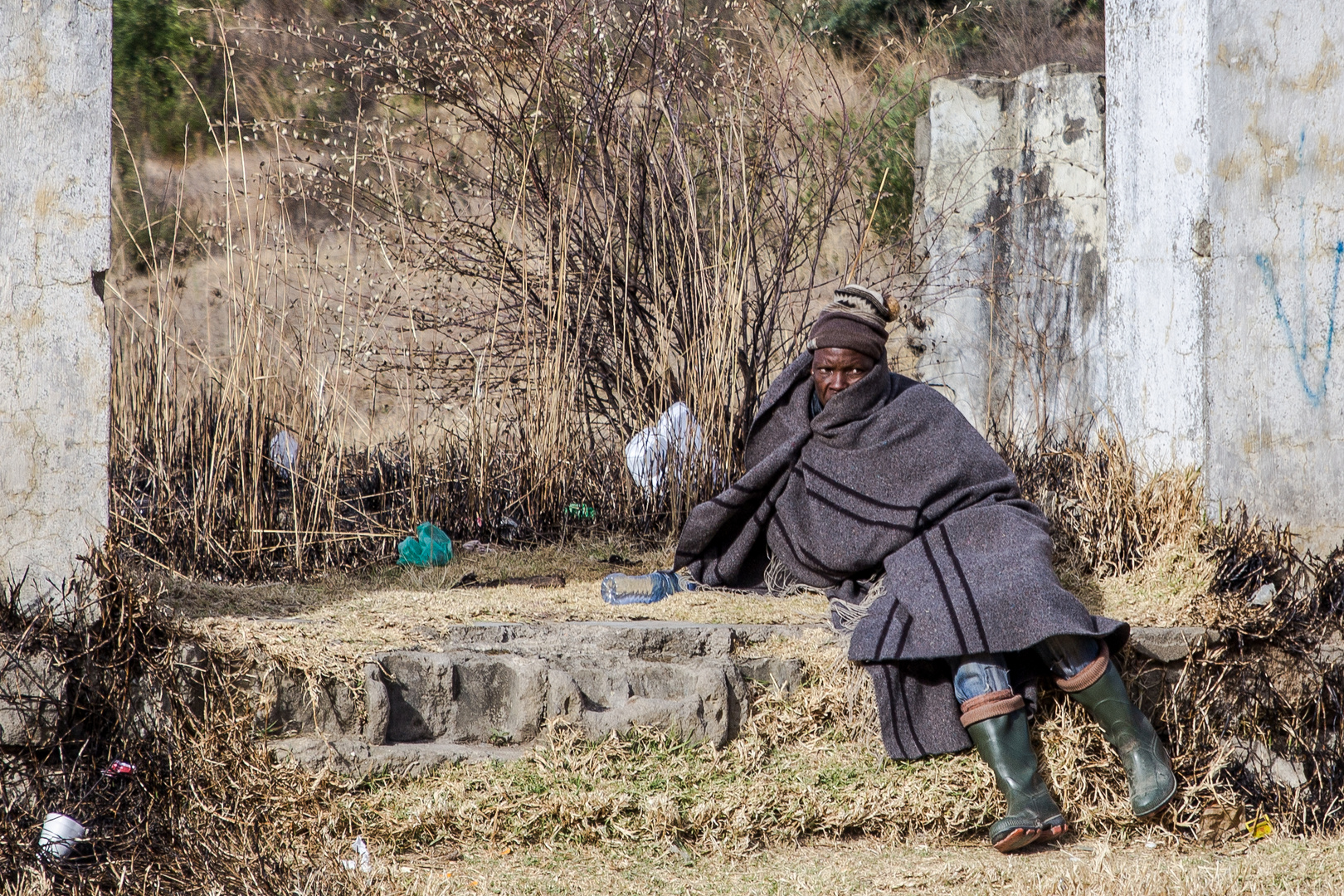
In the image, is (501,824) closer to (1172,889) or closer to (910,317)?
(1172,889)

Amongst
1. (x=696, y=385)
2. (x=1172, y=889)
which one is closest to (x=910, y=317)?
(x=696, y=385)

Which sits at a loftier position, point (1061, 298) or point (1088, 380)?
point (1061, 298)

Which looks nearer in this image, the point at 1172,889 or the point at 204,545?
the point at 1172,889

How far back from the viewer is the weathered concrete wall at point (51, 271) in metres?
2.36

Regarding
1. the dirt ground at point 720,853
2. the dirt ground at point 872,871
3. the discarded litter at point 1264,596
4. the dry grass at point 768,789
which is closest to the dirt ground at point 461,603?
the dirt ground at point 720,853

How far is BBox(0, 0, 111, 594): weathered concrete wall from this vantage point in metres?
2.36

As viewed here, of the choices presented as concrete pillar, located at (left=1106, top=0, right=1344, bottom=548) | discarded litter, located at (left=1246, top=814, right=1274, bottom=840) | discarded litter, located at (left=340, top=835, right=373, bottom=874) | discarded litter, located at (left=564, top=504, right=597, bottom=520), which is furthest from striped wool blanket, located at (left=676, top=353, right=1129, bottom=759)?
discarded litter, located at (left=340, top=835, right=373, bottom=874)

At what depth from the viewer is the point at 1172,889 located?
7.39 ft

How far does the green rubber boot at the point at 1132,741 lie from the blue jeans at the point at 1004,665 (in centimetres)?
6

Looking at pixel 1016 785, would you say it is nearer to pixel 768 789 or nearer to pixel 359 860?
pixel 768 789

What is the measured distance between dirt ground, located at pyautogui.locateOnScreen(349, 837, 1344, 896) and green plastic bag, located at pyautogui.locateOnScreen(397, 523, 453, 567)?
145cm

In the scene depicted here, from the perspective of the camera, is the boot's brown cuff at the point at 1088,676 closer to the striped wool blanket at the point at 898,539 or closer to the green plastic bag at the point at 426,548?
the striped wool blanket at the point at 898,539

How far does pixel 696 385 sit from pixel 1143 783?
1.94 meters

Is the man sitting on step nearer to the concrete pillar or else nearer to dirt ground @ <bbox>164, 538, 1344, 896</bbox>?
dirt ground @ <bbox>164, 538, 1344, 896</bbox>
